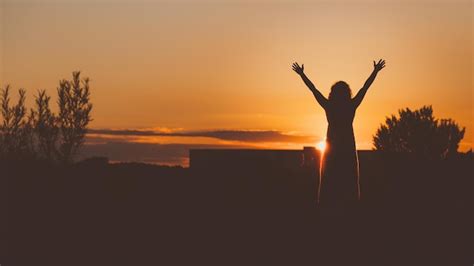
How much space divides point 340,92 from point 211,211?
18.3ft

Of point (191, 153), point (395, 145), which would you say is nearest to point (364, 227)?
point (191, 153)

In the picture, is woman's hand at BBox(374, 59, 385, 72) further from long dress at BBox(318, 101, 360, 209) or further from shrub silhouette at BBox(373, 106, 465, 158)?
shrub silhouette at BBox(373, 106, 465, 158)

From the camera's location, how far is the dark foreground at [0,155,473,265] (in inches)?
449

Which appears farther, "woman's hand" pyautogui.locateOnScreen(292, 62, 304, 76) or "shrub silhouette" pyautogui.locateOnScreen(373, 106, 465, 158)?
"shrub silhouette" pyautogui.locateOnScreen(373, 106, 465, 158)

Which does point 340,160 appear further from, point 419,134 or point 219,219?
point 419,134

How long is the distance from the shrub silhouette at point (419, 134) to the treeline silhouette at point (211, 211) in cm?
2995

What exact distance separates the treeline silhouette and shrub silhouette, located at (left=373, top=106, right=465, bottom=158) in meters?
30.0

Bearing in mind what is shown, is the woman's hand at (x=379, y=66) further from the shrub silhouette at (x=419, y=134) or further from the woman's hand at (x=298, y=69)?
the shrub silhouette at (x=419, y=134)

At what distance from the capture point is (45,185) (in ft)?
65.8

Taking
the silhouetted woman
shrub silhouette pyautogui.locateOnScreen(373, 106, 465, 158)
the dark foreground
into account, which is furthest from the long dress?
shrub silhouette pyautogui.locateOnScreen(373, 106, 465, 158)

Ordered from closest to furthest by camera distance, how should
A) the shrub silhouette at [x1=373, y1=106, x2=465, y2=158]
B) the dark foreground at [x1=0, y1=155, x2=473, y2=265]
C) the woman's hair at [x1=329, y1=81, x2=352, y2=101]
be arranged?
1. the dark foreground at [x1=0, y1=155, x2=473, y2=265]
2. the woman's hair at [x1=329, y1=81, x2=352, y2=101]
3. the shrub silhouette at [x1=373, y1=106, x2=465, y2=158]

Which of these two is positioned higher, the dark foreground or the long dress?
the long dress

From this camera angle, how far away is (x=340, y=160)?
39.3ft

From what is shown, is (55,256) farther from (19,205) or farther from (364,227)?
(19,205)
